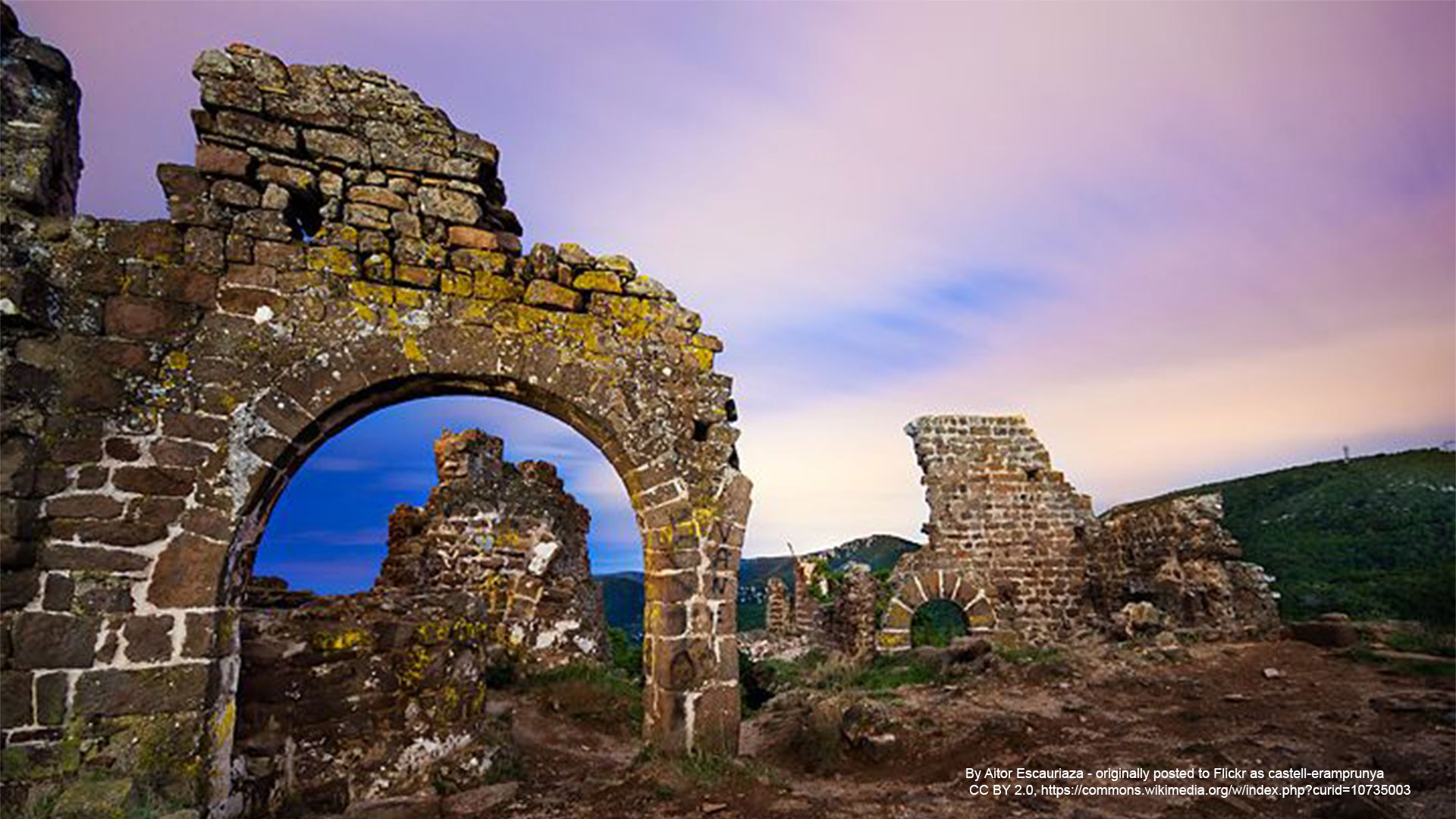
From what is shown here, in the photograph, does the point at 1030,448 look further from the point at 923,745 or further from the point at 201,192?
the point at 201,192

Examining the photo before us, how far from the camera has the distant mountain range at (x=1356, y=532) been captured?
17.0 meters

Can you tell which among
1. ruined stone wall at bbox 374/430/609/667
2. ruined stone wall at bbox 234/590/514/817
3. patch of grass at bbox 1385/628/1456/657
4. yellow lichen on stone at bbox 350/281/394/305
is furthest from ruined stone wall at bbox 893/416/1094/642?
yellow lichen on stone at bbox 350/281/394/305

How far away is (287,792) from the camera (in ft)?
15.9

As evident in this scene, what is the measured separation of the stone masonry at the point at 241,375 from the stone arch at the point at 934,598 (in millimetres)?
8645

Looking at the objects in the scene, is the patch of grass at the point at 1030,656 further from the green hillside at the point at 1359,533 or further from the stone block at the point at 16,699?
Answer: the stone block at the point at 16,699

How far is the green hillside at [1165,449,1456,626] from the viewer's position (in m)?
17.0

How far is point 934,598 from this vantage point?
14.0 meters

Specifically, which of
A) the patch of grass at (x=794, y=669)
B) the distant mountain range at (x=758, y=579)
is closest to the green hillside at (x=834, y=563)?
the distant mountain range at (x=758, y=579)

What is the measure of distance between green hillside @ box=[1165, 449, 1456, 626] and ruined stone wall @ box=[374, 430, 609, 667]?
55.4 ft

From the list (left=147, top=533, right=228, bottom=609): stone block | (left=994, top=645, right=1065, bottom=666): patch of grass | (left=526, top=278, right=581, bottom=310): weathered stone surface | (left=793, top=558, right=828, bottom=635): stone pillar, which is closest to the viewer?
(left=147, top=533, right=228, bottom=609): stone block

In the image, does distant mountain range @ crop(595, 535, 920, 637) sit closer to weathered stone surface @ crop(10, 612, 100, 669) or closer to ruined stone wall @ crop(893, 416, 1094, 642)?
ruined stone wall @ crop(893, 416, 1094, 642)

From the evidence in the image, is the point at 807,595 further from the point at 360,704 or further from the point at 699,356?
the point at 360,704

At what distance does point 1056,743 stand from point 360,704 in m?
6.36

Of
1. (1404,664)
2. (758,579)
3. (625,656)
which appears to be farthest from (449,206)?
(758,579)
